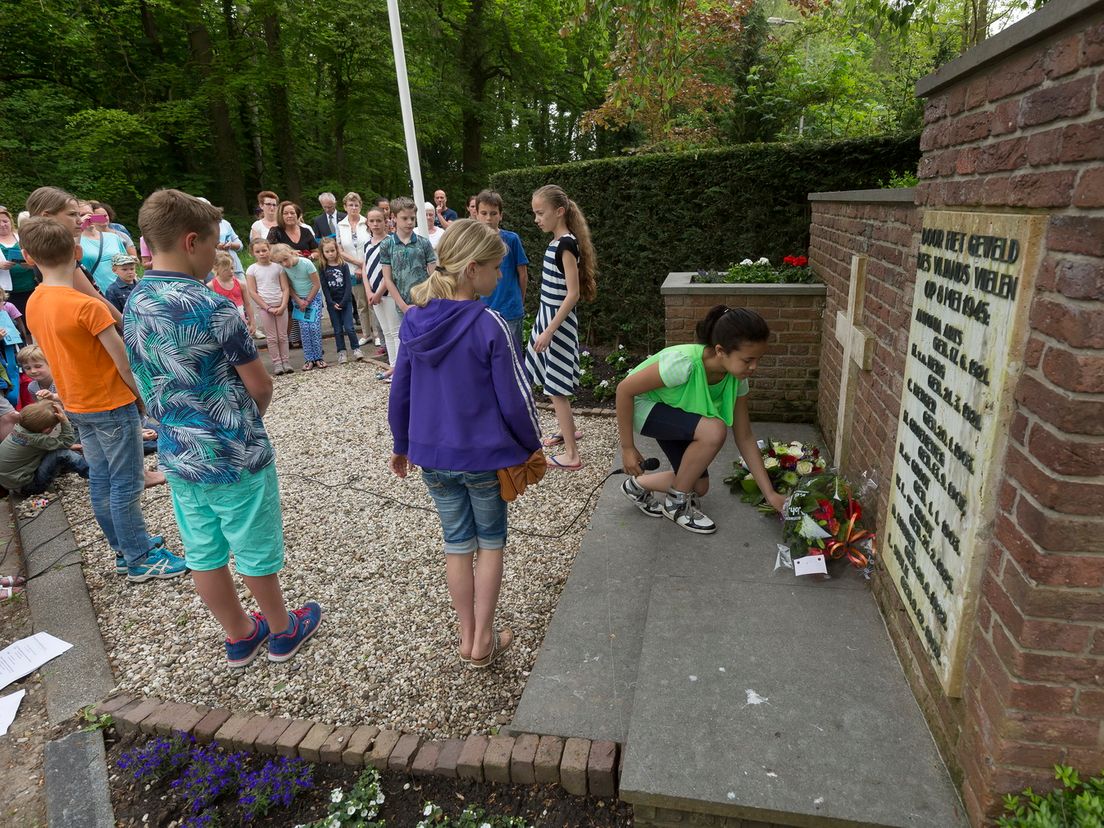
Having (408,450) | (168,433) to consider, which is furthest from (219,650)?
(408,450)

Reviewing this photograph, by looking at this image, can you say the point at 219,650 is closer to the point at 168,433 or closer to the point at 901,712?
the point at 168,433

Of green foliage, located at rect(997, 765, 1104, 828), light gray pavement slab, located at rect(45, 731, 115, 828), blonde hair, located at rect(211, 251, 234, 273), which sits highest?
blonde hair, located at rect(211, 251, 234, 273)

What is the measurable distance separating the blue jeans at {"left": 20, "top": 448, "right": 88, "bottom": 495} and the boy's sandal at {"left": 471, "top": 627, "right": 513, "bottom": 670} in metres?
3.94

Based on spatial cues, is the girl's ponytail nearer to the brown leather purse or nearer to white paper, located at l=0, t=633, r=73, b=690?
the brown leather purse

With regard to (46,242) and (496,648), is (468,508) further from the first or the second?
(46,242)

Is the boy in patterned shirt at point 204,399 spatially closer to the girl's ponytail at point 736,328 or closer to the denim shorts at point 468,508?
the denim shorts at point 468,508

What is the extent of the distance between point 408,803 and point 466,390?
1.45 m

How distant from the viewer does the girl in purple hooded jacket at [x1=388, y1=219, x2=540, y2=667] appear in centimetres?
240

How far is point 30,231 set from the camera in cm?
313

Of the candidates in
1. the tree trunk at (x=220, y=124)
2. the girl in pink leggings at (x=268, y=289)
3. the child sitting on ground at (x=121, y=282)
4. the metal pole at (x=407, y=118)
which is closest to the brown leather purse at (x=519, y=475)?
the metal pole at (x=407, y=118)

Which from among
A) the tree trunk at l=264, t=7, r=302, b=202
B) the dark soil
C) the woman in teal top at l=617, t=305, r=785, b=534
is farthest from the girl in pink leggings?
the tree trunk at l=264, t=7, r=302, b=202

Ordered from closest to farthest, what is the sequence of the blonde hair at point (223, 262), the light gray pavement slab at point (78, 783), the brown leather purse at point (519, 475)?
the light gray pavement slab at point (78, 783), the brown leather purse at point (519, 475), the blonde hair at point (223, 262)

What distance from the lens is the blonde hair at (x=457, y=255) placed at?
95.4 inches

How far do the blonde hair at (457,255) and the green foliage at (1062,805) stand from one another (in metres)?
2.20
